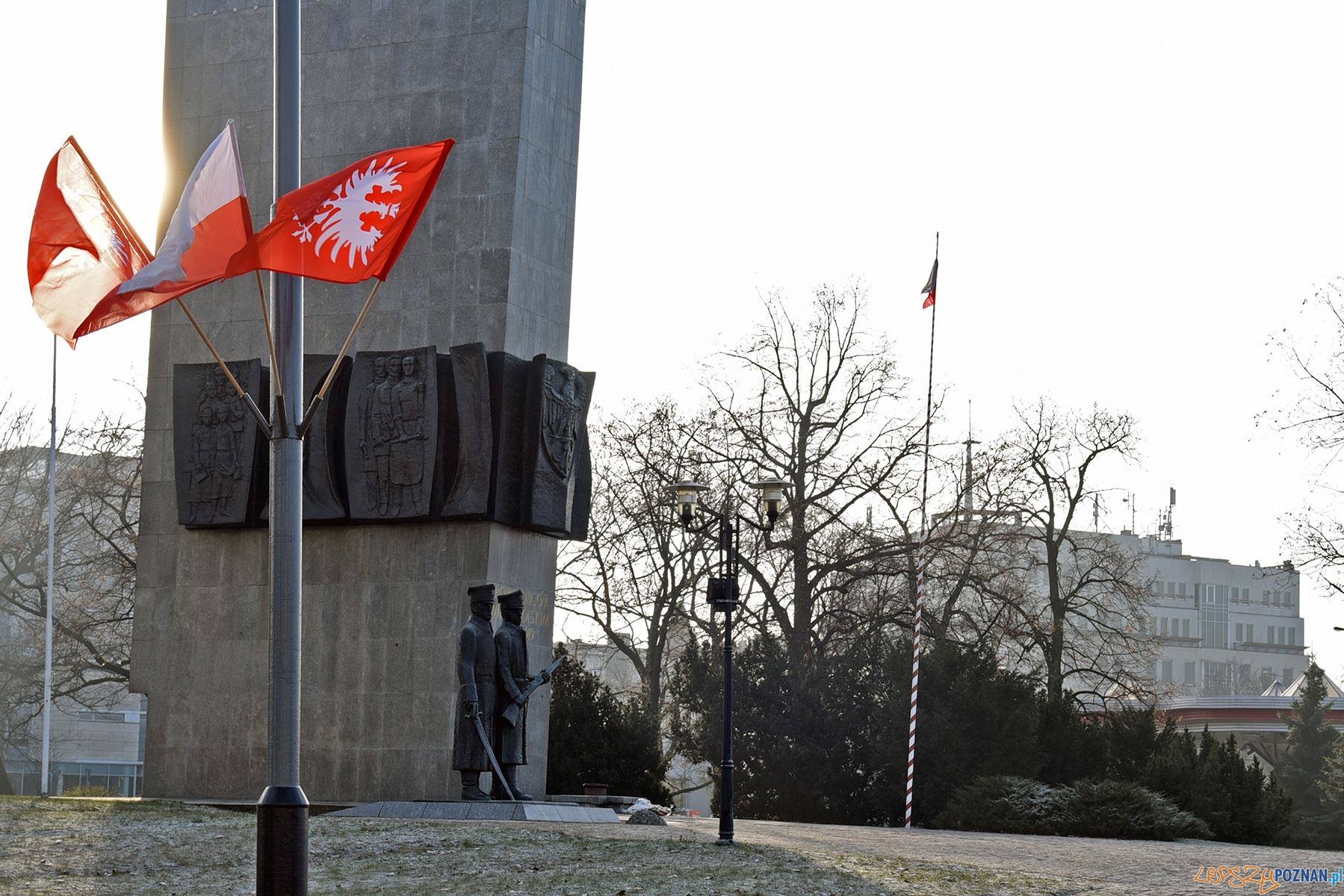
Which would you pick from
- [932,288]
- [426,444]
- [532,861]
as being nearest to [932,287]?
[932,288]

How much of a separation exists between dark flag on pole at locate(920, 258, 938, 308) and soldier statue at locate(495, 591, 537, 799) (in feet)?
48.9

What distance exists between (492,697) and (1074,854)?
655cm

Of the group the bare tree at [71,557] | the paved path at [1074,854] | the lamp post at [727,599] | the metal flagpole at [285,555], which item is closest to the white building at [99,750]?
the bare tree at [71,557]

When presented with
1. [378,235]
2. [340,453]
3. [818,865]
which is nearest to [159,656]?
[340,453]

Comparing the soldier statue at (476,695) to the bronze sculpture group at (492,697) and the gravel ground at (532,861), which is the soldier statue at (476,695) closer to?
the bronze sculpture group at (492,697)

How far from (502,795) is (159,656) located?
6584 millimetres

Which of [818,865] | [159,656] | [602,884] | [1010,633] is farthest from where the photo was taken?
[1010,633]

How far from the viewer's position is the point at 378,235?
10609 mm

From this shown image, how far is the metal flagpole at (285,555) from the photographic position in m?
9.41

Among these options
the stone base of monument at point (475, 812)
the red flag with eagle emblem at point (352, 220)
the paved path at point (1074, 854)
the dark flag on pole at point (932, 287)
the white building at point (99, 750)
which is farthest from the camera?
the white building at point (99, 750)

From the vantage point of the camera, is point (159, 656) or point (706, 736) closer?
point (159, 656)

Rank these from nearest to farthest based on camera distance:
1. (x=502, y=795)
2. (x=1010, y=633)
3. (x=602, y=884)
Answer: (x=602, y=884)
(x=502, y=795)
(x=1010, y=633)

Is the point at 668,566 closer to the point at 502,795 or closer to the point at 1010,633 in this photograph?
the point at 1010,633

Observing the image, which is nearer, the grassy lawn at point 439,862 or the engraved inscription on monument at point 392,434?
the grassy lawn at point 439,862
